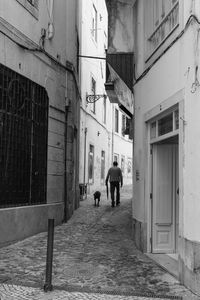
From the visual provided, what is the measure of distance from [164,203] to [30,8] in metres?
5.18

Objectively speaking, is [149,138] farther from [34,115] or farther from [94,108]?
[94,108]

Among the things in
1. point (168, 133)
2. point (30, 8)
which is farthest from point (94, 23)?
point (168, 133)

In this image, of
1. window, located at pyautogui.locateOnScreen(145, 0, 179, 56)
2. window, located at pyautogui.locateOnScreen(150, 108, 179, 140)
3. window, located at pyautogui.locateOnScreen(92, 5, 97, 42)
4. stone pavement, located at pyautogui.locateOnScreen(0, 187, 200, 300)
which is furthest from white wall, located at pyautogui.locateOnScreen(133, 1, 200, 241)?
window, located at pyautogui.locateOnScreen(92, 5, 97, 42)

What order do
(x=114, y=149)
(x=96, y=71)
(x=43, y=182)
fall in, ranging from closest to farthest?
(x=43, y=182), (x=96, y=71), (x=114, y=149)

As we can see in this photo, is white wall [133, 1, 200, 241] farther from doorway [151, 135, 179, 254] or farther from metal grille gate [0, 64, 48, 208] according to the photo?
metal grille gate [0, 64, 48, 208]

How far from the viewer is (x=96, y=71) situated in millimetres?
22922

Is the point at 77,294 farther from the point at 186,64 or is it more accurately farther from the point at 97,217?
the point at 97,217

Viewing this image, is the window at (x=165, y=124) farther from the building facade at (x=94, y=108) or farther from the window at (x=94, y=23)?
the window at (x=94, y=23)

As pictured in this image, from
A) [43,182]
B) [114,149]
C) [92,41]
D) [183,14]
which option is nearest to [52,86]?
[43,182]

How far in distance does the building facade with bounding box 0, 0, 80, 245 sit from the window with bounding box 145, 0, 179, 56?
8.45ft

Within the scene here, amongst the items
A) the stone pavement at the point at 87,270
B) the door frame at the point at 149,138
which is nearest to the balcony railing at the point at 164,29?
the door frame at the point at 149,138

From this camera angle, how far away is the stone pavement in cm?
613

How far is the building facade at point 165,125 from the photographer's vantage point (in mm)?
6430

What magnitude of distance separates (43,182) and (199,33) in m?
5.91
